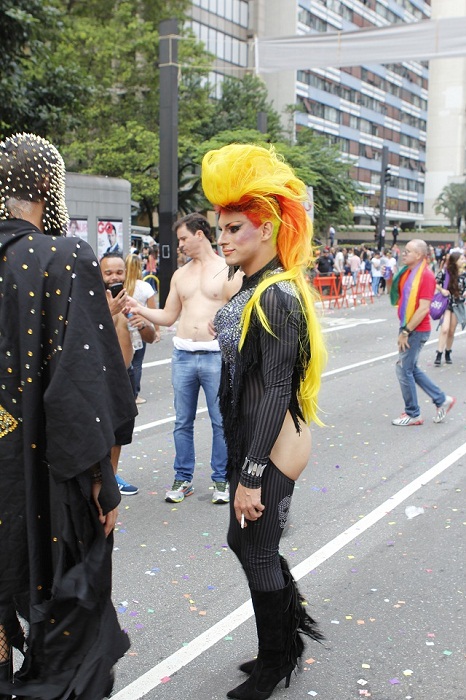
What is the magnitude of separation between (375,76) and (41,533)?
310 ft

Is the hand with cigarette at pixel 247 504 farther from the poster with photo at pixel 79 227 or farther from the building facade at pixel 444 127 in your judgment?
the building facade at pixel 444 127

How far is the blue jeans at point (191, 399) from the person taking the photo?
5320 millimetres

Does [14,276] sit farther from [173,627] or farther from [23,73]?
[23,73]

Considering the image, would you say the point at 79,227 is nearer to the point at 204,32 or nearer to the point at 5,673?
the point at 5,673

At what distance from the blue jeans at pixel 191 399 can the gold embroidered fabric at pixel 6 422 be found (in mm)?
3065

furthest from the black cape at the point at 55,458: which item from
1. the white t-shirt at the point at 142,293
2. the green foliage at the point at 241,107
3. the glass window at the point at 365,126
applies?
the glass window at the point at 365,126

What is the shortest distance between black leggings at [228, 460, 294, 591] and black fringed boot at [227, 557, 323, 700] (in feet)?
0.17

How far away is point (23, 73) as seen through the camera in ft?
42.0

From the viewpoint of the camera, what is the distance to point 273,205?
2807 mm

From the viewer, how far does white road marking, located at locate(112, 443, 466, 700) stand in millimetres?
3156

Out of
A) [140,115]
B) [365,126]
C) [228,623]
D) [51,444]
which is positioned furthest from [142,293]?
[365,126]

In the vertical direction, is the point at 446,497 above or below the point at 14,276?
below

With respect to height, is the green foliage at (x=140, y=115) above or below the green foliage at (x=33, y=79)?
above

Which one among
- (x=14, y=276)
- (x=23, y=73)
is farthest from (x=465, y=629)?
(x=23, y=73)
